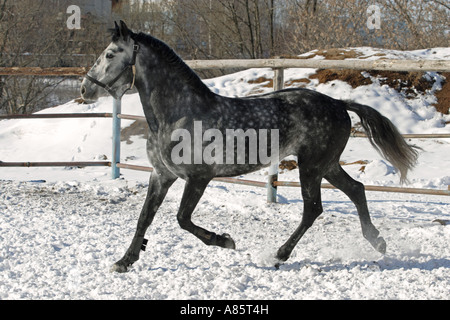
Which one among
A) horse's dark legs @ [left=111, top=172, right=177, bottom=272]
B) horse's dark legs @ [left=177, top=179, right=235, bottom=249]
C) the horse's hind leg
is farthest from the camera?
the horse's hind leg

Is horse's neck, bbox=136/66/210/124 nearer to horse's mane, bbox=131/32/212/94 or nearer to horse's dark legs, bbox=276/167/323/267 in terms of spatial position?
horse's mane, bbox=131/32/212/94

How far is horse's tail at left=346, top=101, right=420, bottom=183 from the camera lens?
398 cm

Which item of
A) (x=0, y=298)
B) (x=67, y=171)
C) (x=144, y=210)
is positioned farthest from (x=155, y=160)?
(x=67, y=171)

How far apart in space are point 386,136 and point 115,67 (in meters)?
2.06

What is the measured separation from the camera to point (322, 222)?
4820 mm

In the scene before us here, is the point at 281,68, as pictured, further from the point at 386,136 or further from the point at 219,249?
the point at 219,249

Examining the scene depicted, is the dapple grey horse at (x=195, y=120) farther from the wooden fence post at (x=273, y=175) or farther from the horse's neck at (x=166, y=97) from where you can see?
the wooden fence post at (x=273, y=175)

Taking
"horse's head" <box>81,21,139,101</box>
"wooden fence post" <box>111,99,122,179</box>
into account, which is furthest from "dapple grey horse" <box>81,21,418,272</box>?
"wooden fence post" <box>111,99,122,179</box>

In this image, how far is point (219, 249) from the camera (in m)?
3.86

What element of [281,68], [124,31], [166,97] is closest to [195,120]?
[166,97]

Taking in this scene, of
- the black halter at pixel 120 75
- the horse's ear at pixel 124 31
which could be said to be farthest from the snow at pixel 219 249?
the horse's ear at pixel 124 31

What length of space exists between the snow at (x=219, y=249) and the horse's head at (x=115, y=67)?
116cm

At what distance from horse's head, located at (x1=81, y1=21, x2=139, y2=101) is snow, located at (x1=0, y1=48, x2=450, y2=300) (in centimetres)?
116

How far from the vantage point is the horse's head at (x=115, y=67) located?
3328 millimetres
